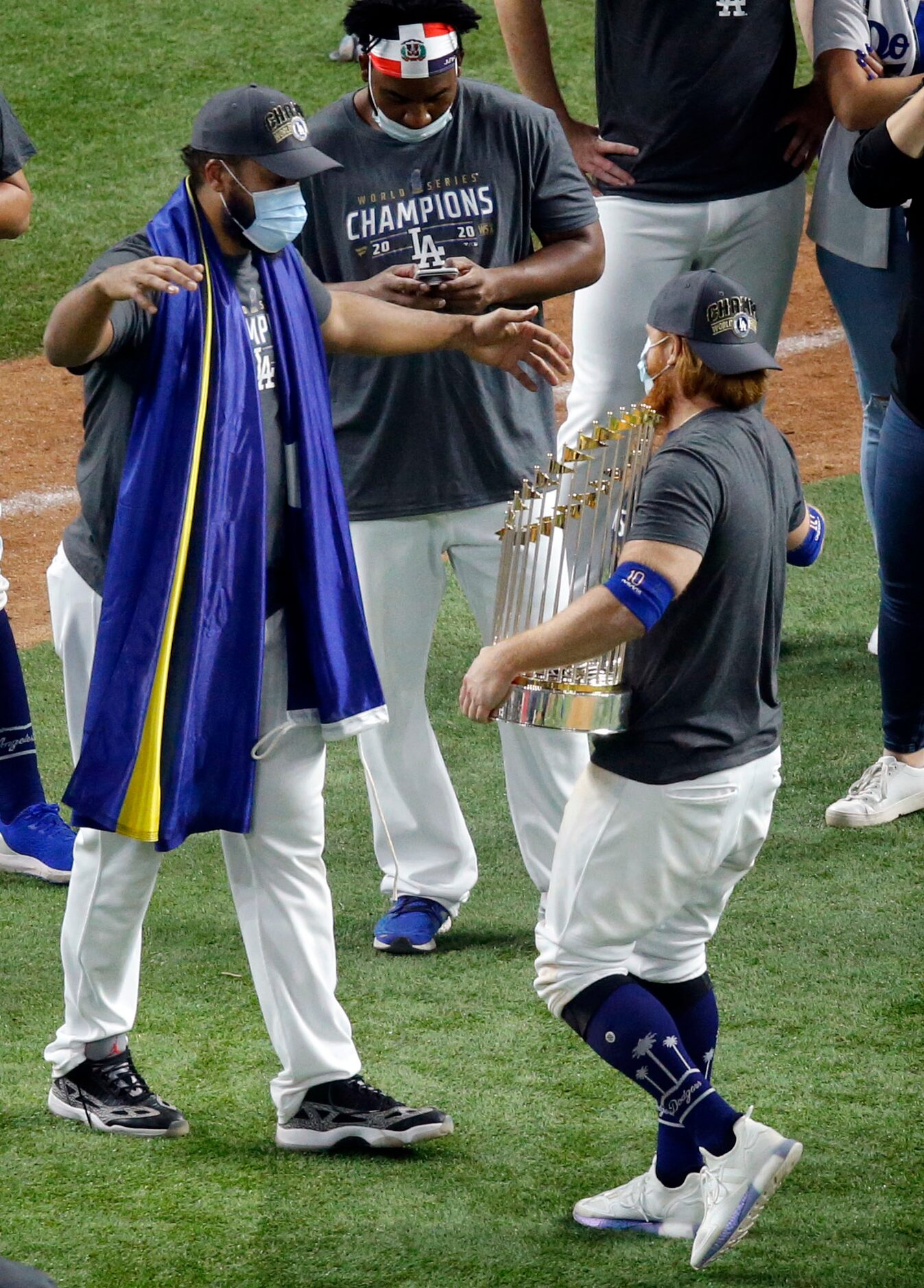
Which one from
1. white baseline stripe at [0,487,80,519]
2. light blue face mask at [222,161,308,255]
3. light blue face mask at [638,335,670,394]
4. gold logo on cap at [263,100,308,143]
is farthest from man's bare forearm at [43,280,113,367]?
white baseline stripe at [0,487,80,519]

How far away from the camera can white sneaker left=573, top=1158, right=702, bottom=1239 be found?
331cm

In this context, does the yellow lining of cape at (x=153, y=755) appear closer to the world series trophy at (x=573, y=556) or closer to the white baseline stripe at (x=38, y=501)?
the world series trophy at (x=573, y=556)

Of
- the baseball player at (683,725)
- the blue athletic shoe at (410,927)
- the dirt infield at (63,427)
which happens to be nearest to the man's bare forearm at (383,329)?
the baseball player at (683,725)

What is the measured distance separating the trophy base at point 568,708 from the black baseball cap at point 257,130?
3.41ft

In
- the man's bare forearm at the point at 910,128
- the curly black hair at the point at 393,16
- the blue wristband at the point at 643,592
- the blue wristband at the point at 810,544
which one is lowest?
the blue wristband at the point at 810,544

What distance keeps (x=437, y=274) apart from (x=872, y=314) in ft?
5.94

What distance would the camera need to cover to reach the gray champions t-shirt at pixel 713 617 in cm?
305

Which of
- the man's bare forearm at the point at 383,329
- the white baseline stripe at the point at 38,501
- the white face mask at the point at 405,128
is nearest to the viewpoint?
the man's bare forearm at the point at 383,329

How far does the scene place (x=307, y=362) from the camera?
351 cm

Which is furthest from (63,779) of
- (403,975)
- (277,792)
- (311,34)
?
(311,34)

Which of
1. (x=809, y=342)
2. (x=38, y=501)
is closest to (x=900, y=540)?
(x=38, y=501)

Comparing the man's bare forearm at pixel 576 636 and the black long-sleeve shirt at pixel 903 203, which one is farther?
the black long-sleeve shirt at pixel 903 203

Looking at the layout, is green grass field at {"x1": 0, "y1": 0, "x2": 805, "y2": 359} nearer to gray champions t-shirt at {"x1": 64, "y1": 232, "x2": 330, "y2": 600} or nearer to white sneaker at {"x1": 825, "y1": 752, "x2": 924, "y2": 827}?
white sneaker at {"x1": 825, "y1": 752, "x2": 924, "y2": 827}

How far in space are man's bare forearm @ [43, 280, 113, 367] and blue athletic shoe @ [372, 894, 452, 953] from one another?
186 centimetres
